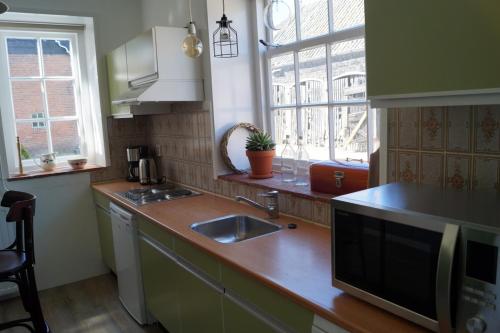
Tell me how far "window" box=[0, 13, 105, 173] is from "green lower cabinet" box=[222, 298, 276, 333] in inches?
97.4

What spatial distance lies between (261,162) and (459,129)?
1.35 meters

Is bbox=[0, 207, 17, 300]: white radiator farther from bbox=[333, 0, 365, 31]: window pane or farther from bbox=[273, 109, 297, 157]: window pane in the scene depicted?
bbox=[333, 0, 365, 31]: window pane

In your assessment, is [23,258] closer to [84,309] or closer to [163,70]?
[84,309]

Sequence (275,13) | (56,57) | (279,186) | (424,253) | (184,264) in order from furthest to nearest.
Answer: (56,57) < (279,186) < (184,264) < (275,13) < (424,253)

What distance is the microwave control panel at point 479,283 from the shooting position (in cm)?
86

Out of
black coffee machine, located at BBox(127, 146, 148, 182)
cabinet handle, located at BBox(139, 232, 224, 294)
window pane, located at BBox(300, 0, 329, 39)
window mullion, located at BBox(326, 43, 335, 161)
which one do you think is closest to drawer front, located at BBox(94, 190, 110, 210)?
black coffee machine, located at BBox(127, 146, 148, 182)

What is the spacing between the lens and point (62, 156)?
3795mm

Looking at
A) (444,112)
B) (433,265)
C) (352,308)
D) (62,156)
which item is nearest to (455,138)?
(444,112)

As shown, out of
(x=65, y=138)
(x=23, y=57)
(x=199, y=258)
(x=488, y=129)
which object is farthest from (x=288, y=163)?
(x=23, y=57)

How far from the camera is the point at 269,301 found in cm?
145

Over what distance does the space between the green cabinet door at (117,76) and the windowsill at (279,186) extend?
A: 114 cm

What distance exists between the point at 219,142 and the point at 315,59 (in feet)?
2.71

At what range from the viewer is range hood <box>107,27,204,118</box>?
264cm

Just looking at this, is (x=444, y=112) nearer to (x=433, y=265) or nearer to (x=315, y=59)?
(x=433, y=265)
